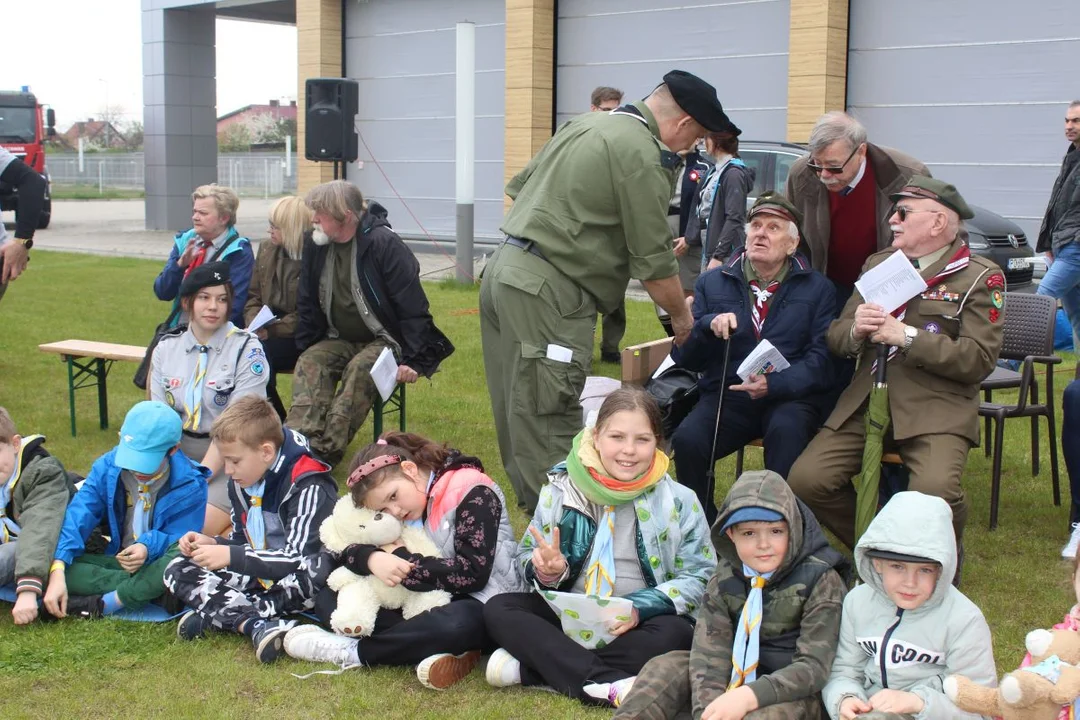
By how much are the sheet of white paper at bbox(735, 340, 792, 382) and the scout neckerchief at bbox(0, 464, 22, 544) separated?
278 cm

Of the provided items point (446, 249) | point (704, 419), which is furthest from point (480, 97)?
point (704, 419)

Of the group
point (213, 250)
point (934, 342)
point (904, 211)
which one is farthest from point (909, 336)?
A: point (213, 250)

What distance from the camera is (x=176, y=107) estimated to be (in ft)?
86.0

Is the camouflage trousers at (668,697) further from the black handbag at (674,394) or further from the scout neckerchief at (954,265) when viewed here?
the black handbag at (674,394)

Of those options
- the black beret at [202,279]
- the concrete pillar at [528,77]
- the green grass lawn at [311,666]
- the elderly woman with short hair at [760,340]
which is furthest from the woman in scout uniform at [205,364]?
the concrete pillar at [528,77]

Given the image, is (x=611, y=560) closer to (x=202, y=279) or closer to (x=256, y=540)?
(x=256, y=540)

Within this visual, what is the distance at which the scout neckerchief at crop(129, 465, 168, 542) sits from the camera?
4.63 meters

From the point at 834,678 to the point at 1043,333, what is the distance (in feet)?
9.82

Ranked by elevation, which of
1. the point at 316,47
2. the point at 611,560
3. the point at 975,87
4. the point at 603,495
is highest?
the point at 316,47

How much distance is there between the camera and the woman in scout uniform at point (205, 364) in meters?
5.78

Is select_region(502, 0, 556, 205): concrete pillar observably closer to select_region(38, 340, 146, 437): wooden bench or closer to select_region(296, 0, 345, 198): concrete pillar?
select_region(296, 0, 345, 198): concrete pillar

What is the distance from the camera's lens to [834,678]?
334cm

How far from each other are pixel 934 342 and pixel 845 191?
3.22 ft

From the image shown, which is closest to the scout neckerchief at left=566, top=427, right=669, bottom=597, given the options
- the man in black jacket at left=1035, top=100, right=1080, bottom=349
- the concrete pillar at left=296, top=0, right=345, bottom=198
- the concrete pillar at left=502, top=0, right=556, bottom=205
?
the man in black jacket at left=1035, top=100, right=1080, bottom=349
